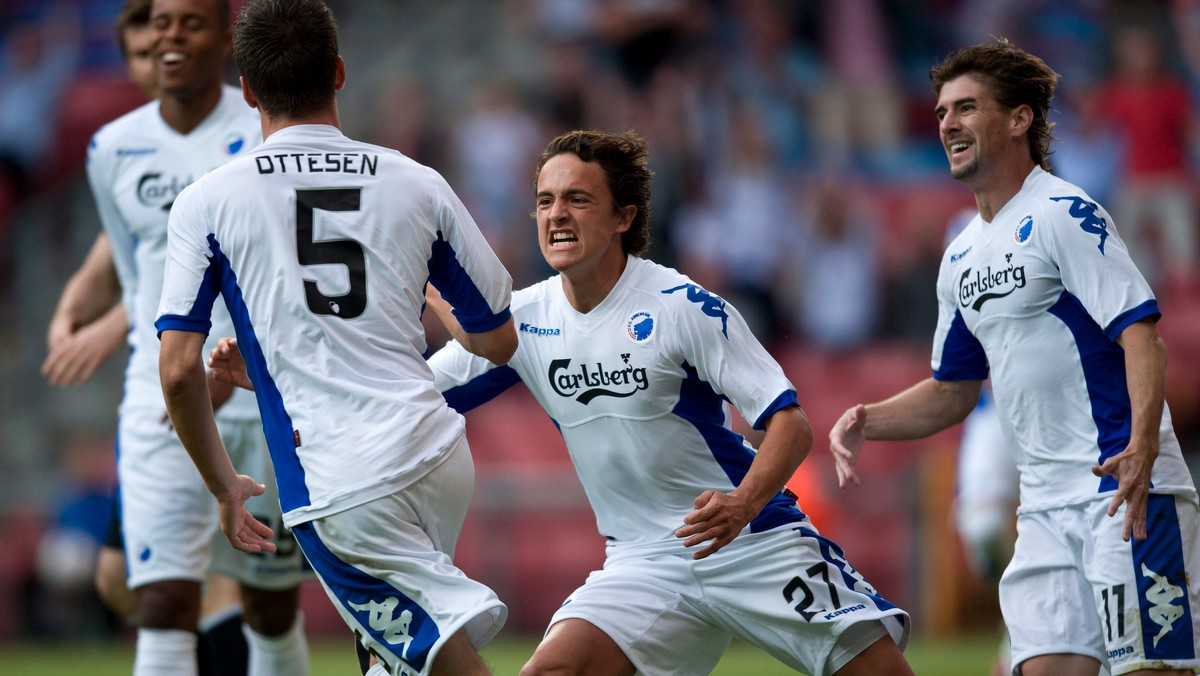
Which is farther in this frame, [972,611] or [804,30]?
[804,30]

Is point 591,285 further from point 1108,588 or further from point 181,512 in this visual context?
point 181,512

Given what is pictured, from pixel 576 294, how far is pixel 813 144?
406 inches

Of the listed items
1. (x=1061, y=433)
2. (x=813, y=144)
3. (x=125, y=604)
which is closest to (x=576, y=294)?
(x=1061, y=433)

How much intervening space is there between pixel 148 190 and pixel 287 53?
7.54ft

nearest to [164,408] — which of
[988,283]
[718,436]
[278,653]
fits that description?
[278,653]

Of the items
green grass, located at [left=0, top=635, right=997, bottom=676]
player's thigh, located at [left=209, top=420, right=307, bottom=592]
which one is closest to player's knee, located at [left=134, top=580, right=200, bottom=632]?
player's thigh, located at [left=209, top=420, right=307, bottom=592]

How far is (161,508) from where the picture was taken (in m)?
6.50

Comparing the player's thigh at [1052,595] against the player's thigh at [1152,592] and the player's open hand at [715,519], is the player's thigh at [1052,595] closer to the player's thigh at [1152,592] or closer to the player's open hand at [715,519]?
the player's thigh at [1152,592]

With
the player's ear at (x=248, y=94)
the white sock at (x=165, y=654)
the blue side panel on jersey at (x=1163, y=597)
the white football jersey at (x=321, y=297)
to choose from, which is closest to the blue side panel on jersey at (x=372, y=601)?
the white football jersey at (x=321, y=297)

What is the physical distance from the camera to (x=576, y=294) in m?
5.59

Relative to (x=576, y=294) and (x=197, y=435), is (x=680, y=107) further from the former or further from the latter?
(x=197, y=435)

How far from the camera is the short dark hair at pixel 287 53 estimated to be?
185 inches

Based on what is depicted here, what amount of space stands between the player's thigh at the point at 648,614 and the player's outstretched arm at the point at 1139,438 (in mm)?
1466

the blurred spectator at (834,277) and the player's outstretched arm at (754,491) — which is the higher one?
the blurred spectator at (834,277)
